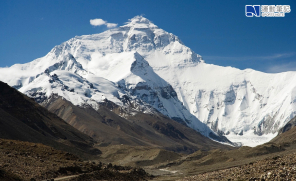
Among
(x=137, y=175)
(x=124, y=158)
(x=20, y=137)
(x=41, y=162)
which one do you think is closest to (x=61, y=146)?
(x=20, y=137)

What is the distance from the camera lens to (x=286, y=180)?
44.1 metres

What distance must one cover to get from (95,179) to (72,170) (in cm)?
682

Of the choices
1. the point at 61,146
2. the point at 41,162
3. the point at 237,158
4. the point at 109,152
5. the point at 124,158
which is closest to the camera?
the point at 41,162

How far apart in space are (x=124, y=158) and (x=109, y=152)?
632 inches

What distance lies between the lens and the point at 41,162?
73812 millimetres

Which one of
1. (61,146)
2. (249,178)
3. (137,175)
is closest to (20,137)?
(61,146)

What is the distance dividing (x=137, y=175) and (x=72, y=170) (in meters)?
17.1

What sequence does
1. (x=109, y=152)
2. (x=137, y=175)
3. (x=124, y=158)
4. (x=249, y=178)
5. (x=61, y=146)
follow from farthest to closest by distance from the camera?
(x=109, y=152) → (x=124, y=158) → (x=61, y=146) → (x=137, y=175) → (x=249, y=178)

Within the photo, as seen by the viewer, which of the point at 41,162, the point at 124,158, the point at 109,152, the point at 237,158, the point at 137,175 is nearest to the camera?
the point at 41,162

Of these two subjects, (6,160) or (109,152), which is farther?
(109,152)

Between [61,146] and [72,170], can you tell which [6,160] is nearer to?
[72,170]

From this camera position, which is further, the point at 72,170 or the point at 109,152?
the point at 109,152

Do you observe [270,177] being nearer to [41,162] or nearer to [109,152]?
[41,162]

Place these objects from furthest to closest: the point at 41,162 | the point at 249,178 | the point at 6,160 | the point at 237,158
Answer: the point at 237,158
the point at 41,162
the point at 6,160
the point at 249,178
